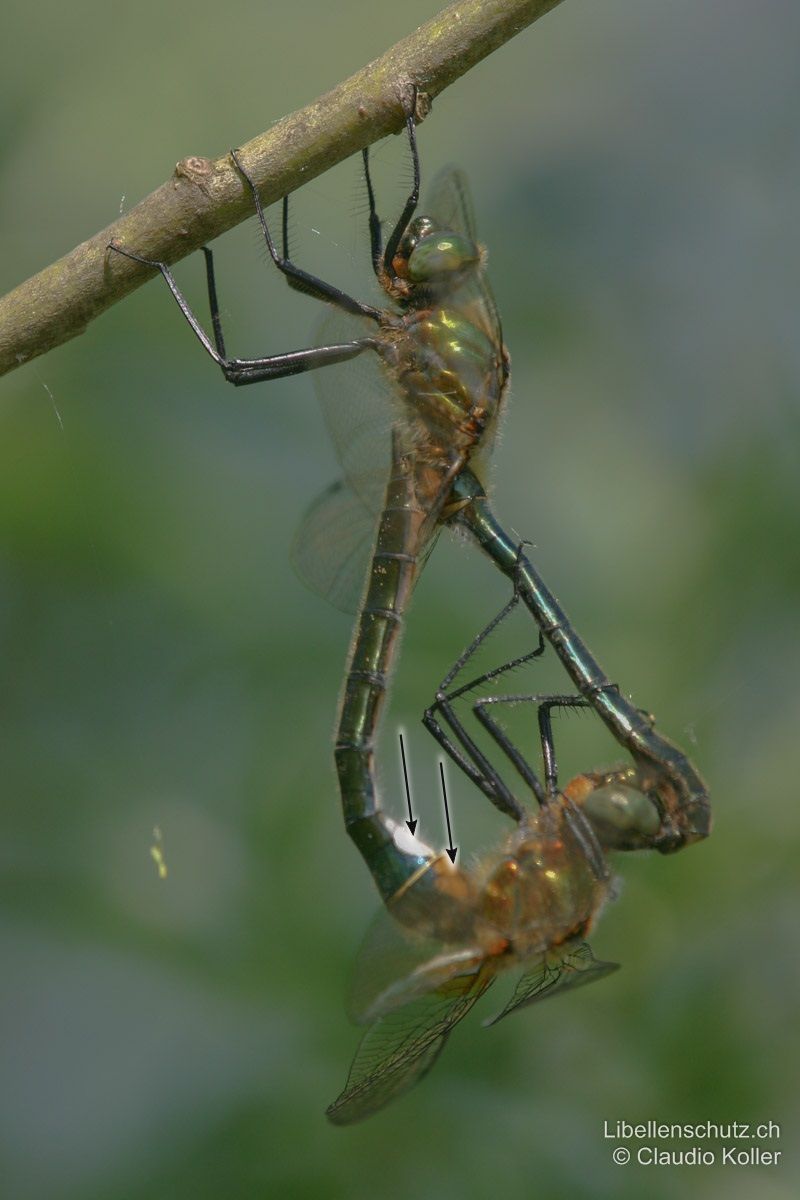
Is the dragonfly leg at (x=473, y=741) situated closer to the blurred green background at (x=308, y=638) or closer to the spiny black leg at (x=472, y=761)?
the spiny black leg at (x=472, y=761)

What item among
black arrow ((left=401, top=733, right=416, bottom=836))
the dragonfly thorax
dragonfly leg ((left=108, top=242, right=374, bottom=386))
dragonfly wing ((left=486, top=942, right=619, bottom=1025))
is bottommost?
dragonfly wing ((left=486, top=942, right=619, bottom=1025))

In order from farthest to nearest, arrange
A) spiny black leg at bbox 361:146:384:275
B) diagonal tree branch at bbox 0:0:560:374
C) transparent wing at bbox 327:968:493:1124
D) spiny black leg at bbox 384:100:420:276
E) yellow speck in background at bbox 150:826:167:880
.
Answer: yellow speck in background at bbox 150:826:167:880, spiny black leg at bbox 361:146:384:275, spiny black leg at bbox 384:100:420:276, transparent wing at bbox 327:968:493:1124, diagonal tree branch at bbox 0:0:560:374

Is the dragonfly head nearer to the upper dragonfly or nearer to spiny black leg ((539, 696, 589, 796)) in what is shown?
the upper dragonfly

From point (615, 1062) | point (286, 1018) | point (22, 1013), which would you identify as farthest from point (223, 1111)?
point (615, 1062)

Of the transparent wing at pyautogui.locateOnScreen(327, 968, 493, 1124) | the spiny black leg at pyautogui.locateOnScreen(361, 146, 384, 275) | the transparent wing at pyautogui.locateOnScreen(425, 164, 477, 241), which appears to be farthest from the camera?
the transparent wing at pyautogui.locateOnScreen(425, 164, 477, 241)

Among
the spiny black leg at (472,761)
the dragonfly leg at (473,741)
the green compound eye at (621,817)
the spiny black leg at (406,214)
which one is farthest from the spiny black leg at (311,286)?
the green compound eye at (621,817)

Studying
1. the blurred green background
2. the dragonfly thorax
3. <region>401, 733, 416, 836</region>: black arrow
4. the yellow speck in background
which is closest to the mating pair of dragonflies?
the dragonfly thorax

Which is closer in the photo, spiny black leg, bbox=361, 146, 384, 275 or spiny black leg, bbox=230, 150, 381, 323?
spiny black leg, bbox=230, 150, 381, 323

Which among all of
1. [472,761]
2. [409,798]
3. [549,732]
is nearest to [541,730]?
[549,732]

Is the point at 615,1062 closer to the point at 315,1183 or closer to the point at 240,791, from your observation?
the point at 315,1183
